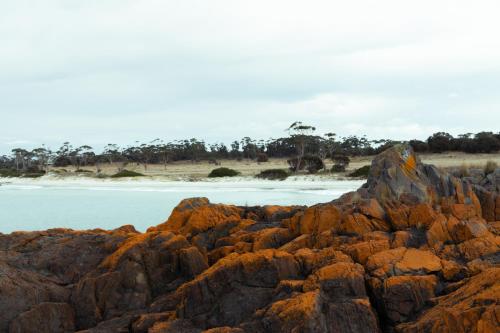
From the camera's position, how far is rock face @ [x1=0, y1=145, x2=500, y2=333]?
464cm

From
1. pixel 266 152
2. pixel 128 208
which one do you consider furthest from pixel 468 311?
pixel 266 152

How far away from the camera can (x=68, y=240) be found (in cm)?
785

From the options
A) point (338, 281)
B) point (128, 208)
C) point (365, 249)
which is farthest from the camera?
point (128, 208)

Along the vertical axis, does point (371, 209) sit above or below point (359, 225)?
above

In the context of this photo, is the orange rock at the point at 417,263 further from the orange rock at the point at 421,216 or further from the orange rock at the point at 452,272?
the orange rock at the point at 421,216

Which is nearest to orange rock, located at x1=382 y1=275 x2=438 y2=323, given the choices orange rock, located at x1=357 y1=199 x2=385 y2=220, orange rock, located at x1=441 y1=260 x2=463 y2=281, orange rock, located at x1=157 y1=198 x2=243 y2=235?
orange rock, located at x1=441 y1=260 x2=463 y2=281

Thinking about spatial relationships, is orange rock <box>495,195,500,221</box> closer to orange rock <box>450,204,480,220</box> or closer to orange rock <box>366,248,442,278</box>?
orange rock <box>450,204,480,220</box>

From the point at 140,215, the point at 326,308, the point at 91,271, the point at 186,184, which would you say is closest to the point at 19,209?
the point at 140,215

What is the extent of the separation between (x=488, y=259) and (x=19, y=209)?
61.2 feet

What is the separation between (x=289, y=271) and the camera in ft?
18.3

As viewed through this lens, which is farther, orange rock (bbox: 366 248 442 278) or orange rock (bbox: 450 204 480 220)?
orange rock (bbox: 450 204 480 220)

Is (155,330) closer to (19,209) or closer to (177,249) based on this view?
(177,249)

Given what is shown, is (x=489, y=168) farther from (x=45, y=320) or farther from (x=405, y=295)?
(x=45, y=320)

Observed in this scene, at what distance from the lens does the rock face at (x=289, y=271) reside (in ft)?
15.2
